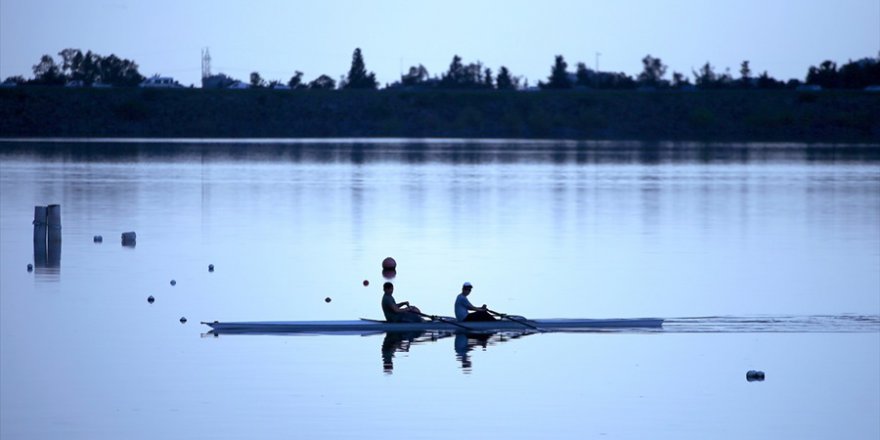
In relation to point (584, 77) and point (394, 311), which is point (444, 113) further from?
point (394, 311)

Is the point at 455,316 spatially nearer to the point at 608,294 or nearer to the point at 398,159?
the point at 608,294

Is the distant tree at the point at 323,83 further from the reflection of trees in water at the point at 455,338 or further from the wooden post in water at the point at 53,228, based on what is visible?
the reflection of trees in water at the point at 455,338

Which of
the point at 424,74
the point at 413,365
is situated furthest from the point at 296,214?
the point at 424,74

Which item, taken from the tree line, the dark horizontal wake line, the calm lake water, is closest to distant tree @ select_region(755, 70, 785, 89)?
the tree line

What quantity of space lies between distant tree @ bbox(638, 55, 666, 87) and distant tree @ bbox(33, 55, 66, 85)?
69.2 meters

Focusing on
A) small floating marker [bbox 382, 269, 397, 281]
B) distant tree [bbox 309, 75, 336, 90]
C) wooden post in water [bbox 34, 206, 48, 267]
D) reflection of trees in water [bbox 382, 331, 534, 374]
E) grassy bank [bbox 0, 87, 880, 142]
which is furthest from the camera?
distant tree [bbox 309, 75, 336, 90]

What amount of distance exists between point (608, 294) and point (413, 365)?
26.2 ft

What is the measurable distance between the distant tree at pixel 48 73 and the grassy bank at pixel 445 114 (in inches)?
736

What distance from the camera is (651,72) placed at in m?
172

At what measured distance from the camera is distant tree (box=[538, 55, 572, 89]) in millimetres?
171500

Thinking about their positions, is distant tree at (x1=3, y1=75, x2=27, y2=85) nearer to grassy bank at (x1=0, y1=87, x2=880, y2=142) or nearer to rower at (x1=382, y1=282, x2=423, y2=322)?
grassy bank at (x1=0, y1=87, x2=880, y2=142)

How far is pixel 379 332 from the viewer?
76.0ft

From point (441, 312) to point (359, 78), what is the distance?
148 metres

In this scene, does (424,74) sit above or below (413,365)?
above
